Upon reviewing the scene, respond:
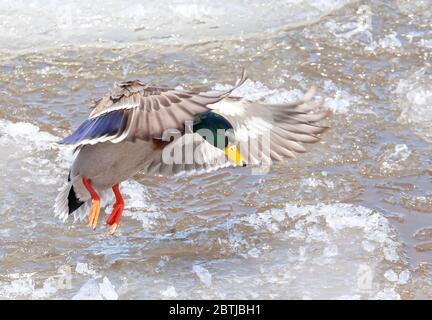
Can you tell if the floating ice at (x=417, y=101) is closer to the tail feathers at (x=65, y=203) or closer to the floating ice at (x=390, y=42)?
the floating ice at (x=390, y=42)

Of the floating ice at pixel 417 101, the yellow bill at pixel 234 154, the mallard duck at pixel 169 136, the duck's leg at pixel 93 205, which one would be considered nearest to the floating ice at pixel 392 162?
the floating ice at pixel 417 101

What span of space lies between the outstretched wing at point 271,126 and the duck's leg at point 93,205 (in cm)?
77

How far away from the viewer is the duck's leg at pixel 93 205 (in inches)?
190

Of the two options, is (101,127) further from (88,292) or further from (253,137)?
(253,137)

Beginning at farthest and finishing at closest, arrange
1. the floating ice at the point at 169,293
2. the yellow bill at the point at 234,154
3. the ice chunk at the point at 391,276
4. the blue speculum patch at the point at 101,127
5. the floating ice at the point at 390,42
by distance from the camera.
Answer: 1. the floating ice at the point at 390,42
2. the yellow bill at the point at 234,154
3. the ice chunk at the point at 391,276
4. the floating ice at the point at 169,293
5. the blue speculum patch at the point at 101,127

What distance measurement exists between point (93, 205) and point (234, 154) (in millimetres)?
823

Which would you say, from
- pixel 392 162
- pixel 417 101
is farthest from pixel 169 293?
pixel 417 101

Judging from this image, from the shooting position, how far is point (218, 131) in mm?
4598

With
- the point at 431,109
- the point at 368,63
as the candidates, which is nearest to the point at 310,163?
the point at 431,109

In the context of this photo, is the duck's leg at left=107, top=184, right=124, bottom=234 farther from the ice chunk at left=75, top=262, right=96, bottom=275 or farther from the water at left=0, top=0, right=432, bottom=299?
the ice chunk at left=75, top=262, right=96, bottom=275

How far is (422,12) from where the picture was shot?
7.75 metres

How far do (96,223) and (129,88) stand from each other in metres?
0.86

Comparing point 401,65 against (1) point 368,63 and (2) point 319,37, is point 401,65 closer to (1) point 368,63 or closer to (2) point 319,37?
(1) point 368,63

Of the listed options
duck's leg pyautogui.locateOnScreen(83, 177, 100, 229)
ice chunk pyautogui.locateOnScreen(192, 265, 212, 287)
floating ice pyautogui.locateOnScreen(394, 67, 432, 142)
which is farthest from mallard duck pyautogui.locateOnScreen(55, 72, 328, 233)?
floating ice pyautogui.locateOnScreen(394, 67, 432, 142)
